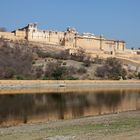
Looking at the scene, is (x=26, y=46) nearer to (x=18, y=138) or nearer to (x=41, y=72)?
(x=41, y=72)

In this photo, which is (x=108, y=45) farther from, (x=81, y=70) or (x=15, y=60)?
(x=15, y=60)

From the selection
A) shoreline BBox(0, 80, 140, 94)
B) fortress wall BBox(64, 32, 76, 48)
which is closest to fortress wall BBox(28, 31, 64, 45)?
fortress wall BBox(64, 32, 76, 48)

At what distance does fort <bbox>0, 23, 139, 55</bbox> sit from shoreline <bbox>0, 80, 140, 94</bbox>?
1212 inches

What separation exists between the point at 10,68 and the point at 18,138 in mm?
49619

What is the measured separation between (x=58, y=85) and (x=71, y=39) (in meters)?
42.9

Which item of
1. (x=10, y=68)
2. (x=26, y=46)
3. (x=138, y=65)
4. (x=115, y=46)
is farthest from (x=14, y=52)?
(x=115, y=46)

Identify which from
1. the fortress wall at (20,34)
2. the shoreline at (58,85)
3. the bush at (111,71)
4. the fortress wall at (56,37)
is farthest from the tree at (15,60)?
the bush at (111,71)

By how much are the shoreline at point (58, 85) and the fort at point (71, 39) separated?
30778 millimetres

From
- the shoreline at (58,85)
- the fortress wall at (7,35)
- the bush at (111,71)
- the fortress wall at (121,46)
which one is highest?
the fortress wall at (7,35)

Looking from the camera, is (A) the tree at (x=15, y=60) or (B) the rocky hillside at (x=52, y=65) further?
(B) the rocky hillside at (x=52, y=65)

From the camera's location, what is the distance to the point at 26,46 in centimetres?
8281

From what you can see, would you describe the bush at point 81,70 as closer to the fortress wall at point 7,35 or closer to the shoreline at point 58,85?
the shoreline at point 58,85

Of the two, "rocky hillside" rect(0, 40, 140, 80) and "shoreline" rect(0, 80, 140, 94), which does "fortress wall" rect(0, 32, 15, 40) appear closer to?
"rocky hillside" rect(0, 40, 140, 80)

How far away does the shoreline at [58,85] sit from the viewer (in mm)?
48062
